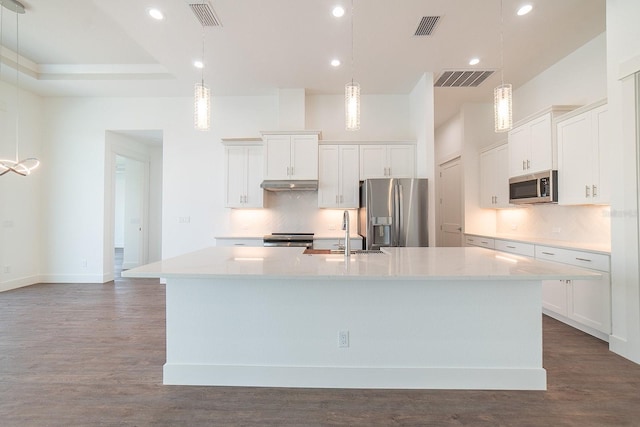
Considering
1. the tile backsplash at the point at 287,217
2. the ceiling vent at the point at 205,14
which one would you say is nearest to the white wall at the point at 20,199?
the tile backsplash at the point at 287,217

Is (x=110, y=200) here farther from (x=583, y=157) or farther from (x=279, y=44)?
(x=583, y=157)

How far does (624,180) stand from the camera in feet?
8.71

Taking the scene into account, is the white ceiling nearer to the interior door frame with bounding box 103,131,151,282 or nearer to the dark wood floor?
the interior door frame with bounding box 103,131,151,282

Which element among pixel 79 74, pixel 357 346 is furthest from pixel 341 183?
pixel 79 74

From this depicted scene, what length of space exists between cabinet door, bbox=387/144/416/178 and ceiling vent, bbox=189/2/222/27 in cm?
290

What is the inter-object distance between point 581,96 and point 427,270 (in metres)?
3.76

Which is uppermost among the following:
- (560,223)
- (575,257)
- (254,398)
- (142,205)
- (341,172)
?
(341,172)

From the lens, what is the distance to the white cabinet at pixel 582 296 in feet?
9.53

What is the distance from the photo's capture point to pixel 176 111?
17.9 feet

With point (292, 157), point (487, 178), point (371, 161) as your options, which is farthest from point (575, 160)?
point (292, 157)

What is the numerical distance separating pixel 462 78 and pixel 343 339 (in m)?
4.26

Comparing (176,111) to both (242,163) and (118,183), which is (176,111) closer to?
(242,163)

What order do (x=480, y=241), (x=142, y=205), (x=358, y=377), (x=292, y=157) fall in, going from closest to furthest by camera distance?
(x=358, y=377)
(x=292, y=157)
(x=480, y=241)
(x=142, y=205)

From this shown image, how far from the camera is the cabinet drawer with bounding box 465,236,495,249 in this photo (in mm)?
4777
